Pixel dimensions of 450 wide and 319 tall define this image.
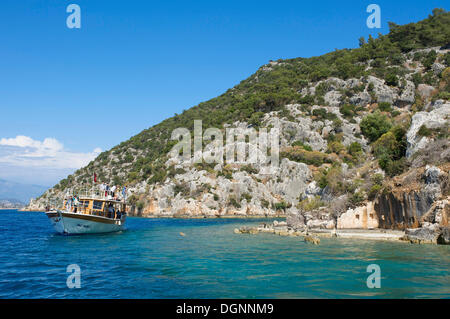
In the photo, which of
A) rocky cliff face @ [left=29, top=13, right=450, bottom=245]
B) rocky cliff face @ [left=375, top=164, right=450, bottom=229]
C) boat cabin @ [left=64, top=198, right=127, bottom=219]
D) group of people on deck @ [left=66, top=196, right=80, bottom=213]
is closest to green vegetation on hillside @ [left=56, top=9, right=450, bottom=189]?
rocky cliff face @ [left=29, top=13, right=450, bottom=245]

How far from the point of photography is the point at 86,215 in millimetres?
33375

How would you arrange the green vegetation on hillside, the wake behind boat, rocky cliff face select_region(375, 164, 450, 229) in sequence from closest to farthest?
rocky cliff face select_region(375, 164, 450, 229) < the wake behind boat < the green vegetation on hillside

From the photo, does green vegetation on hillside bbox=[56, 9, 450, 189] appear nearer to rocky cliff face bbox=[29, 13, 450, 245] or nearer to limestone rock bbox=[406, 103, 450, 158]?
rocky cliff face bbox=[29, 13, 450, 245]

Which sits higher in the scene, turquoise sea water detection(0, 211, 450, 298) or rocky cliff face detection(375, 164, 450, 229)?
rocky cliff face detection(375, 164, 450, 229)

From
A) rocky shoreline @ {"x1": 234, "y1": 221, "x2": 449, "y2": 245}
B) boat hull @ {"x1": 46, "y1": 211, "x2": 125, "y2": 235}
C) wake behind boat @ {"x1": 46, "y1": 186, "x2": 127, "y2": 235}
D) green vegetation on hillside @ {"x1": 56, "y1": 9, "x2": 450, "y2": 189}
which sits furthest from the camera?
green vegetation on hillside @ {"x1": 56, "y1": 9, "x2": 450, "y2": 189}

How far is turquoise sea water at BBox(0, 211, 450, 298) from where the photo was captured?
12562mm

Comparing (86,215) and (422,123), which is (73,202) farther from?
(422,123)

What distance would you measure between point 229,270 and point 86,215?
22.0 metres

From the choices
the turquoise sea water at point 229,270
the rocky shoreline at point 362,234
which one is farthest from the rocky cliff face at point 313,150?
the turquoise sea water at point 229,270

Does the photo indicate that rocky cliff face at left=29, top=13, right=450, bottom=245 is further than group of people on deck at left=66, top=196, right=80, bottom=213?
Yes

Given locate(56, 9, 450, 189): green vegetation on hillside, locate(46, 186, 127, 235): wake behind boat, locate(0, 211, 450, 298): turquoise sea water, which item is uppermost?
locate(56, 9, 450, 189): green vegetation on hillside

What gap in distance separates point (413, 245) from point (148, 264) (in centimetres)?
1829

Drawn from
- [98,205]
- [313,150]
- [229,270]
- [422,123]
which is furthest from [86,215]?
[313,150]
